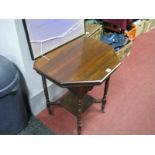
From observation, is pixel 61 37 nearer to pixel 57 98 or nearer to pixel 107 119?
pixel 57 98

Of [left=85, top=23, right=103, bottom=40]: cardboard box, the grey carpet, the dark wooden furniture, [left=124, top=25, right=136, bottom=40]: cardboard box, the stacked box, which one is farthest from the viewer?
the stacked box

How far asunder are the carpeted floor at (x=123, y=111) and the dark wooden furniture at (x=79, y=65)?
0.21 meters

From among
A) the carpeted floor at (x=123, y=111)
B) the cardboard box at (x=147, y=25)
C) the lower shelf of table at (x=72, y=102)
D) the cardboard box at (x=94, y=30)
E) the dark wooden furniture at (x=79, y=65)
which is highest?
the dark wooden furniture at (x=79, y=65)

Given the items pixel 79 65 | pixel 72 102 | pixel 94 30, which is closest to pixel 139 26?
pixel 94 30

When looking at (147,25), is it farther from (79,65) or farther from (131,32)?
(79,65)

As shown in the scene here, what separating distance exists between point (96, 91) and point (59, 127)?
0.60 metres

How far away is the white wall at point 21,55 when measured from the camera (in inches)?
59.0

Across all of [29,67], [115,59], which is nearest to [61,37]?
[29,67]

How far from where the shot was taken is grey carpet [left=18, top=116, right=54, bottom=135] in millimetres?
1857

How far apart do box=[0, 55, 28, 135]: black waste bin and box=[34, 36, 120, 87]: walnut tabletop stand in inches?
7.3

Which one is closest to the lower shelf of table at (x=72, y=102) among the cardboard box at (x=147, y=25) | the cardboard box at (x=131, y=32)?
the cardboard box at (x=131, y=32)

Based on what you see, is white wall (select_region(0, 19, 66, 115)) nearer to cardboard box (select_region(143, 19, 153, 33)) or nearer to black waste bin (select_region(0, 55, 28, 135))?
black waste bin (select_region(0, 55, 28, 135))

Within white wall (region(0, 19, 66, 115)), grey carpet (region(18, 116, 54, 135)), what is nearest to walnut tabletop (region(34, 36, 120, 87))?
white wall (region(0, 19, 66, 115))

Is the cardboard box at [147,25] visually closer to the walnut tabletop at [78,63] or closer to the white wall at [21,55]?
the walnut tabletop at [78,63]
